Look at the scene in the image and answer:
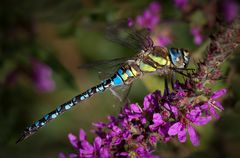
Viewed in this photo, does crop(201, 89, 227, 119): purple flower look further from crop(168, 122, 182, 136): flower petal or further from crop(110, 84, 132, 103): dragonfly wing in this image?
crop(110, 84, 132, 103): dragonfly wing

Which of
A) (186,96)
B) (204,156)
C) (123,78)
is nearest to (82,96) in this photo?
(123,78)

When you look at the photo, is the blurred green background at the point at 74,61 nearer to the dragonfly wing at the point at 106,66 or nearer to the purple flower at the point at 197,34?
the purple flower at the point at 197,34

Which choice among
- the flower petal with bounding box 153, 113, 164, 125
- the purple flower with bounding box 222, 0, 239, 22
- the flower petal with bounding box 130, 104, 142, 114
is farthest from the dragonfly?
Answer: the purple flower with bounding box 222, 0, 239, 22

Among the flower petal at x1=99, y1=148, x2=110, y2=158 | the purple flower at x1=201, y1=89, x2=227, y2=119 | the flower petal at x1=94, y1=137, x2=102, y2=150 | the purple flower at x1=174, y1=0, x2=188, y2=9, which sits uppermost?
the purple flower at x1=174, y1=0, x2=188, y2=9

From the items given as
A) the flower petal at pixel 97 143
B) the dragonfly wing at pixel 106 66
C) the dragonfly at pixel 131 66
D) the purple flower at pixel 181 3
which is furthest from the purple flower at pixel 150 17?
the flower petal at pixel 97 143

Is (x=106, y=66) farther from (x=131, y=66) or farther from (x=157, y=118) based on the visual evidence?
(x=157, y=118)

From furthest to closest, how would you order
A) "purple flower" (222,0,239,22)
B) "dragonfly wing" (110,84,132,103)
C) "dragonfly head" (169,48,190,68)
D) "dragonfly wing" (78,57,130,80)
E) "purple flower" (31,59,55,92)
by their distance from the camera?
"purple flower" (31,59,55,92)
"purple flower" (222,0,239,22)
"dragonfly wing" (78,57,130,80)
"dragonfly wing" (110,84,132,103)
"dragonfly head" (169,48,190,68)
